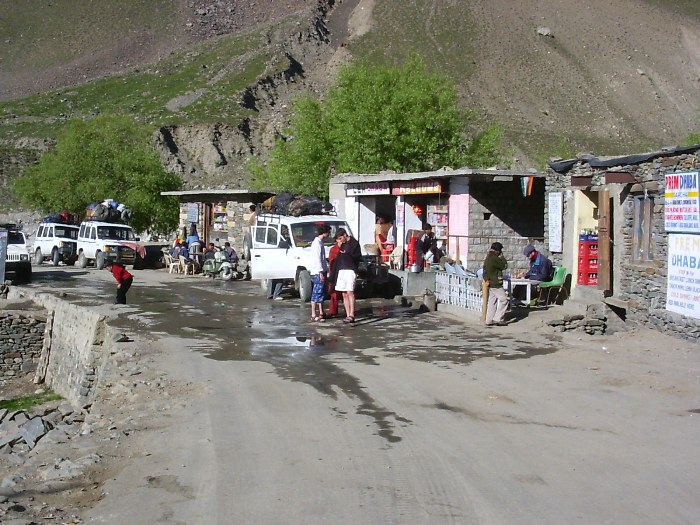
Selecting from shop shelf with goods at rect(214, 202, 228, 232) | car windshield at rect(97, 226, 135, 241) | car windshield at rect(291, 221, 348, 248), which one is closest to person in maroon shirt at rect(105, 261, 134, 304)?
car windshield at rect(291, 221, 348, 248)

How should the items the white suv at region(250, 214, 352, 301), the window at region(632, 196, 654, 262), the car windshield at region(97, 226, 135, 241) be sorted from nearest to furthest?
1. the window at region(632, 196, 654, 262)
2. the white suv at region(250, 214, 352, 301)
3. the car windshield at region(97, 226, 135, 241)

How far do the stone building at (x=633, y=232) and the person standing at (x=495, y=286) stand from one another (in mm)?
2021

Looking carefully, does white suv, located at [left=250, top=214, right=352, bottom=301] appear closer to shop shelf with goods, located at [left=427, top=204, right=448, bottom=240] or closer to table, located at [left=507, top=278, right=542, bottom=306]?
shop shelf with goods, located at [left=427, top=204, right=448, bottom=240]

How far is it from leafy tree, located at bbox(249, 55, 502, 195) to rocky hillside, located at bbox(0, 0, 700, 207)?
35.1 meters

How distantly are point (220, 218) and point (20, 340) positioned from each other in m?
13.1

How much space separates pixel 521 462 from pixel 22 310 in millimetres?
18419

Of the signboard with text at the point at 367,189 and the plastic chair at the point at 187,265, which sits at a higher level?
the signboard with text at the point at 367,189

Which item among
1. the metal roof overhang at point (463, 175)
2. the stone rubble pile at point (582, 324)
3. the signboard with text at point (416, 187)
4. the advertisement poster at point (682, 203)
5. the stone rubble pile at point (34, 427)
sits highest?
the metal roof overhang at point (463, 175)

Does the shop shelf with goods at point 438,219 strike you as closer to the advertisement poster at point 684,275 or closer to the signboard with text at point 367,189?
the signboard with text at point 367,189

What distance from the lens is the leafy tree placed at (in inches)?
1385

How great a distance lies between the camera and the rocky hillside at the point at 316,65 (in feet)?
278

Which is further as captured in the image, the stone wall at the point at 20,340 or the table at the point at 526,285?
the stone wall at the point at 20,340

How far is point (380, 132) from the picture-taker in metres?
35.0

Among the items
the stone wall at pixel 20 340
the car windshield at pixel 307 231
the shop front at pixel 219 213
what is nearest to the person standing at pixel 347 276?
the car windshield at pixel 307 231
